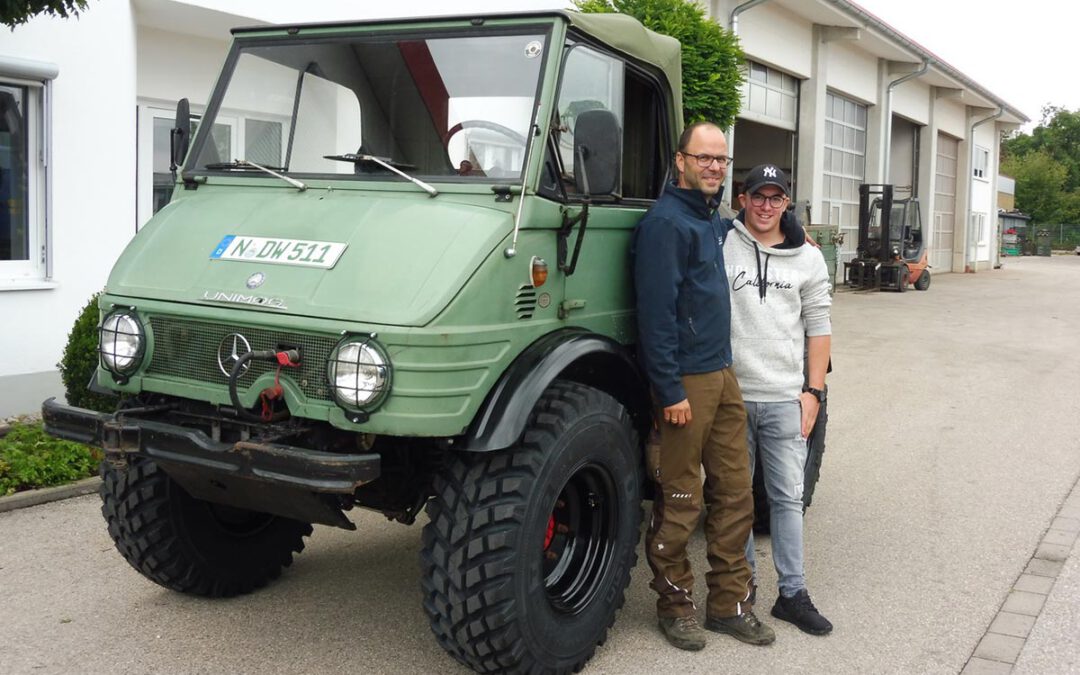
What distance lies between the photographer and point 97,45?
862 cm

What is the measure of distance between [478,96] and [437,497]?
61.1 inches

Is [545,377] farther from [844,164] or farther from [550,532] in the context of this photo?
[844,164]

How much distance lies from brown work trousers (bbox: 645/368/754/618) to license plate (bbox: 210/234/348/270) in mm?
1491

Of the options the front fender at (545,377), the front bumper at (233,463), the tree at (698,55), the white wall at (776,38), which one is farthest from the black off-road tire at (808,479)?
the white wall at (776,38)

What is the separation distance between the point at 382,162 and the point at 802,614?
253cm

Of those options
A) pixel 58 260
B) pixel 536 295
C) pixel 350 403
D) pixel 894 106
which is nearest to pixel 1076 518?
pixel 536 295

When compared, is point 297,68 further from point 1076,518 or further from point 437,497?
point 1076,518

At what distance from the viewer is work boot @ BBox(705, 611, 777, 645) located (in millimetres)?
4375

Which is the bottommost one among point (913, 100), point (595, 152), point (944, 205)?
point (595, 152)

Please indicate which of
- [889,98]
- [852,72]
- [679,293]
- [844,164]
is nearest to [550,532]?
[679,293]

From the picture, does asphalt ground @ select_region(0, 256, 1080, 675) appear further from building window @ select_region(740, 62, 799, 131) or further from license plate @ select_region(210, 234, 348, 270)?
building window @ select_region(740, 62, 799, 131)

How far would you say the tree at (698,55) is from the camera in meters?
9.72

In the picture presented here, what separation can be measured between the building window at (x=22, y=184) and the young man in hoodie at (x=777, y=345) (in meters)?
6.07

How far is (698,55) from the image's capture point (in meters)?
9.82
